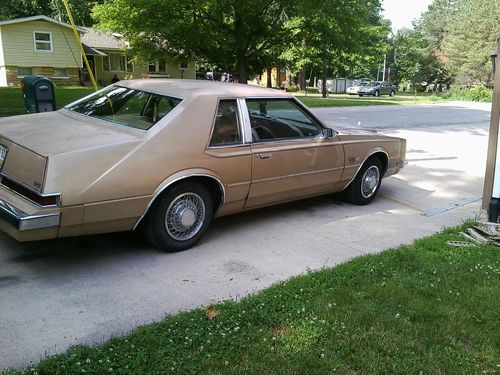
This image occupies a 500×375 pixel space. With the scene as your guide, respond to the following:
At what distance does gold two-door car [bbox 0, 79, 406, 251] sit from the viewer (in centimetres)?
400

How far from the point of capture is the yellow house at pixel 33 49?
3164 cm

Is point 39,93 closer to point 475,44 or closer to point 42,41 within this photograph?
Result: point 42,41

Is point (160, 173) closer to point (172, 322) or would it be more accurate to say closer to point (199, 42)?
point (172, 322)

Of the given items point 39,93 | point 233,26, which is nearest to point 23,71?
point 233,26

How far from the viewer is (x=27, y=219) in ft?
12.5

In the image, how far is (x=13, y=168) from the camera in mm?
4242

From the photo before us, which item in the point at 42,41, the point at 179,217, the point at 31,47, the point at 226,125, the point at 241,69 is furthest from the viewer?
the point at 42,41

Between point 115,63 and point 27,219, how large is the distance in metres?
→ 38.7

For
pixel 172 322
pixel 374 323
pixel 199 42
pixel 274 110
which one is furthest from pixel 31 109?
pixel 199 42

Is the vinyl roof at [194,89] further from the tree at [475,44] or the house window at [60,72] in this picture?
the tree at [475,44]

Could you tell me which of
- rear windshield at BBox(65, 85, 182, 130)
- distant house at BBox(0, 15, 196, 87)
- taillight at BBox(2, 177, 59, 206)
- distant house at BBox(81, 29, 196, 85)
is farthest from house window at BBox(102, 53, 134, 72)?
taillight at BBox(2, 177, 59, 206)

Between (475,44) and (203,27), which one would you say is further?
(475,44)

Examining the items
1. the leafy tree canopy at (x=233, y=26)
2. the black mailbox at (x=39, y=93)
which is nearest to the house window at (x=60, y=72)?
the leafy tree canopy at (x=233, y=26)

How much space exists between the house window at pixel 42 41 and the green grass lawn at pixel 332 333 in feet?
109
